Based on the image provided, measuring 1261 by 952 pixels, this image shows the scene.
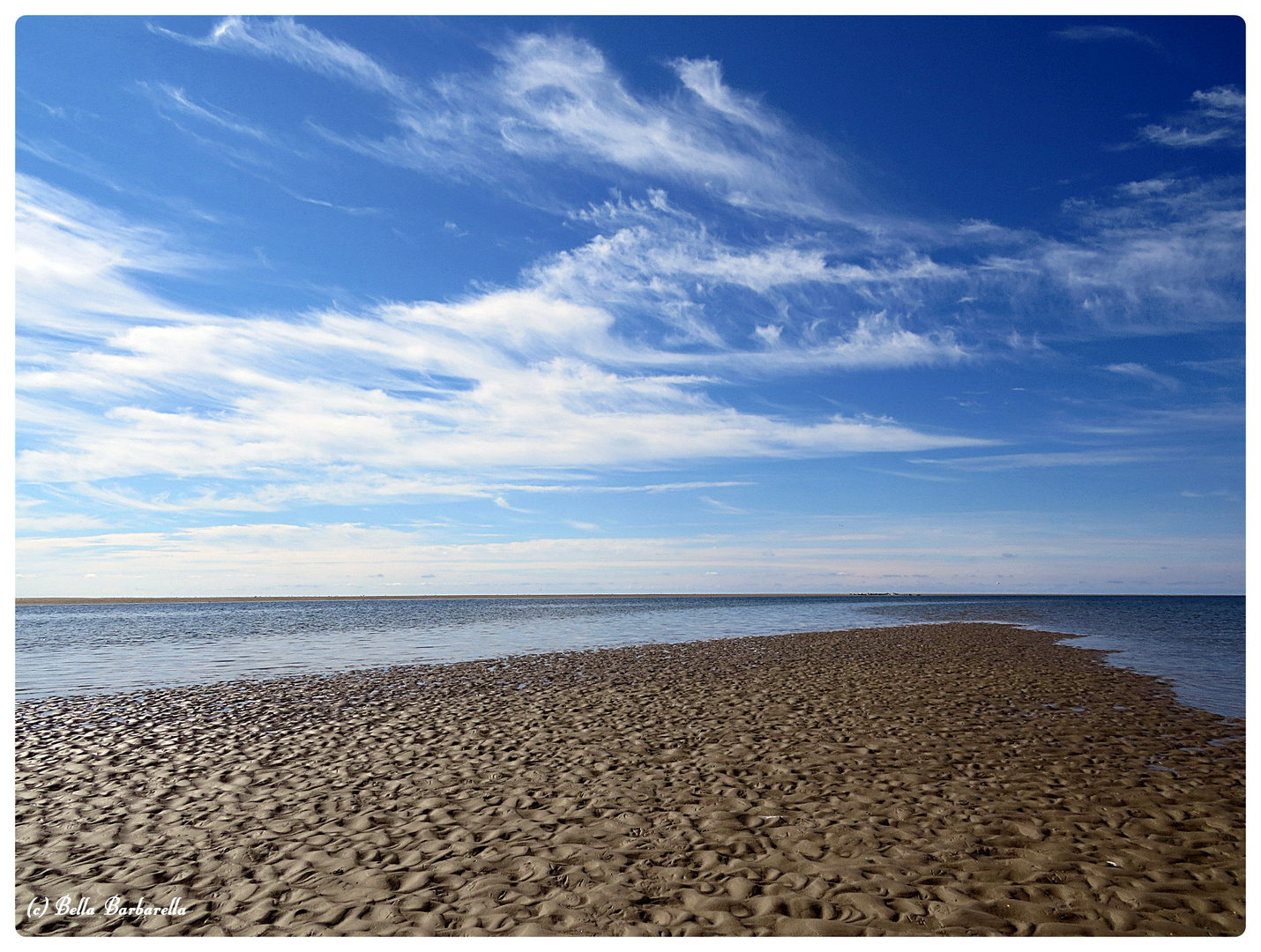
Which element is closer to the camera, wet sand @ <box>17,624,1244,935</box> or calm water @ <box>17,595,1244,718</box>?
wet sand @ <box>17,624,1244,935</box>

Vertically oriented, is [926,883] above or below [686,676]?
above

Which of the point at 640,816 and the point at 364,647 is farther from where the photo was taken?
the point at 364,647

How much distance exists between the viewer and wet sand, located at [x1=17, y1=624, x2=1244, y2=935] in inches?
256

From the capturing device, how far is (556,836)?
8344 millimetres

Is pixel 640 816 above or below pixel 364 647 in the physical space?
above

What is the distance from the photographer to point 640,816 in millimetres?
9031

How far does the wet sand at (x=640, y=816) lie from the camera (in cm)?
650

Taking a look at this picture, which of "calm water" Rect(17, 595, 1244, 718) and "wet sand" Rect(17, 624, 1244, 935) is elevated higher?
"wet sand" Rect(17, 624, 1244, 935)

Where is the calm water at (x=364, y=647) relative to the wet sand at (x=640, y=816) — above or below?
below

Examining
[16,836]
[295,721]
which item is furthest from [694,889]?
[295,721]

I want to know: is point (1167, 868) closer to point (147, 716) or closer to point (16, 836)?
point (16, 836)

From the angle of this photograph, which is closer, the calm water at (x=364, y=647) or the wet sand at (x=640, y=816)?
the wet sand at (x=640, y=816)
